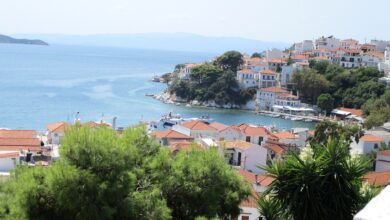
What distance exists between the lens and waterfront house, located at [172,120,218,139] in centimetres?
3478

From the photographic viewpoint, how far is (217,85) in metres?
66.9

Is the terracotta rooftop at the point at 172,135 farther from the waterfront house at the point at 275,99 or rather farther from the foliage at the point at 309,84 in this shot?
the foliage at the point at 309,84

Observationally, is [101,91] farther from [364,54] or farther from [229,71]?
[364,54]

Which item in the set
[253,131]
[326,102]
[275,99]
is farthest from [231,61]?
[253,131]

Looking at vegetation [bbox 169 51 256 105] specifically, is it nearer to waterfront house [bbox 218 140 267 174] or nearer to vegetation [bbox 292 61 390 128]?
vegetation [bbox 292 61 390 128]

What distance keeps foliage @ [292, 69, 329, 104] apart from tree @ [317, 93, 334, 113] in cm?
181

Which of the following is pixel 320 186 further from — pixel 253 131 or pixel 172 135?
pixel 253 131

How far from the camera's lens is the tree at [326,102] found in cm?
6038

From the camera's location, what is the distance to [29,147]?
2720 centimetres

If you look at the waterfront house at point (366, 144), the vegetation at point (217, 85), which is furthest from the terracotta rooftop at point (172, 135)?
the vegetation at point (217, 85)

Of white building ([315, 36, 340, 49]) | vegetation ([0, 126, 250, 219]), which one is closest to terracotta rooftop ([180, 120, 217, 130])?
vegetation ([0, 126, 250, 219])

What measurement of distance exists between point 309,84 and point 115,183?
57.3 meters

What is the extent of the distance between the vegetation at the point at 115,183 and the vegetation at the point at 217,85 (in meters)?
57.6

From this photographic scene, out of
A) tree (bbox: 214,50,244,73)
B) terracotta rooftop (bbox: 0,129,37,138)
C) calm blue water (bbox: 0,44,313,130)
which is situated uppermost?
tree (bbox: 214,50,244,73)
